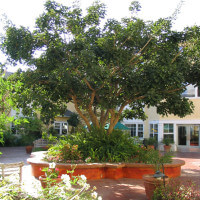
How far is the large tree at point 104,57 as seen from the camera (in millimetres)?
9617

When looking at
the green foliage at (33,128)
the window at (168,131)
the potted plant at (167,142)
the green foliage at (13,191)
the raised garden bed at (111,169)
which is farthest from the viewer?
the green foliage at (33,128)

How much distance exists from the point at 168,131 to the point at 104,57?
15.1 metres

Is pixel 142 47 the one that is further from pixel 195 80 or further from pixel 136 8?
pixel 195 80

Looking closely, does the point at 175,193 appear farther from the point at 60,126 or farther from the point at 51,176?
the point at 60,126

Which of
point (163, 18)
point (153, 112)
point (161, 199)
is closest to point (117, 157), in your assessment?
point (161, 199)

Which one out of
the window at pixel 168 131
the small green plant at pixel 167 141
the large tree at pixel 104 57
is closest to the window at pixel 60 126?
the window at pixel 168 131

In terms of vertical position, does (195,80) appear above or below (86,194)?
above

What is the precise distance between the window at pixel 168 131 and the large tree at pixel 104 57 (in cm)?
1225

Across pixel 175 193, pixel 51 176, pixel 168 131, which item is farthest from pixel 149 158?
pixel 168 131

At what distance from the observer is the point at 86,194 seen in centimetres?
407

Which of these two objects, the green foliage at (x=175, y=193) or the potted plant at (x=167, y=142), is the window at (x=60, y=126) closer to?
the potted plant at (x=167, y=142)

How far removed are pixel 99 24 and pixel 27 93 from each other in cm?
404

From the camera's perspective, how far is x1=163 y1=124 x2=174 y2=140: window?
23062mm

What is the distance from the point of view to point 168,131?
76.2 ft
